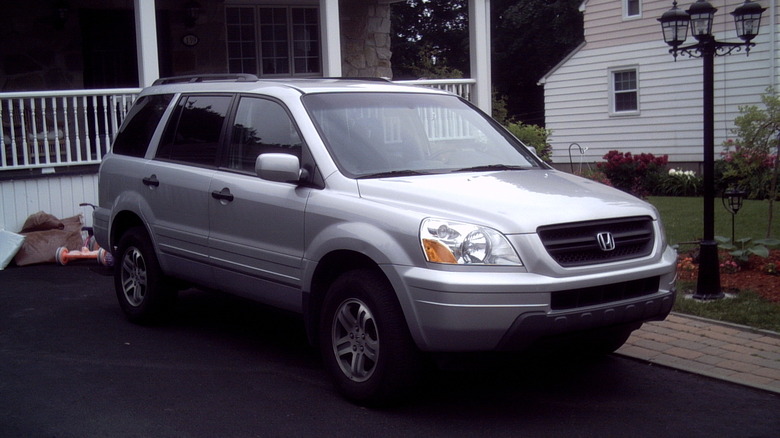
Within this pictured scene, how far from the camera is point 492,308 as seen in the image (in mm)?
4590

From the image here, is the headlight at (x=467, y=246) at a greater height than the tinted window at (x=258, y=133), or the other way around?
the tinted window at (x=258, y=133)

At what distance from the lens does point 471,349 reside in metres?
4.70

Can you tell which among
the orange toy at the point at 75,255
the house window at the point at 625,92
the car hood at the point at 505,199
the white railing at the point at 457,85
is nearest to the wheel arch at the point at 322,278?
the car hood at the point at 505,199

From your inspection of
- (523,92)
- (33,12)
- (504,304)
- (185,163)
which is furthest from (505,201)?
(523,92)

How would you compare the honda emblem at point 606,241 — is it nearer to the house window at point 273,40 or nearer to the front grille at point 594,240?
the front grille at point 594,240

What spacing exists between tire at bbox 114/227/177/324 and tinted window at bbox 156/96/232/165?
75 cm

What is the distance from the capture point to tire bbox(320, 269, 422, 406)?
16.0ft

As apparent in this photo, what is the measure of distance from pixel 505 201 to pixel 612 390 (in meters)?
1.48

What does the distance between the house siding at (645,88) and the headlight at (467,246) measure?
17.9 meters

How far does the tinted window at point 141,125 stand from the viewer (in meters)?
7.38

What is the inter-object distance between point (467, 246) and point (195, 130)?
2.96 metres

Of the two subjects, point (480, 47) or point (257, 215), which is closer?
point (257, 215)

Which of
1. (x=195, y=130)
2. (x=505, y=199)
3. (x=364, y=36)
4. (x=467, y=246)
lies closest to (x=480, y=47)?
(x=364, y=36)

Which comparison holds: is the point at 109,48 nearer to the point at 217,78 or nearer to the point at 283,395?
the point at 217,78
